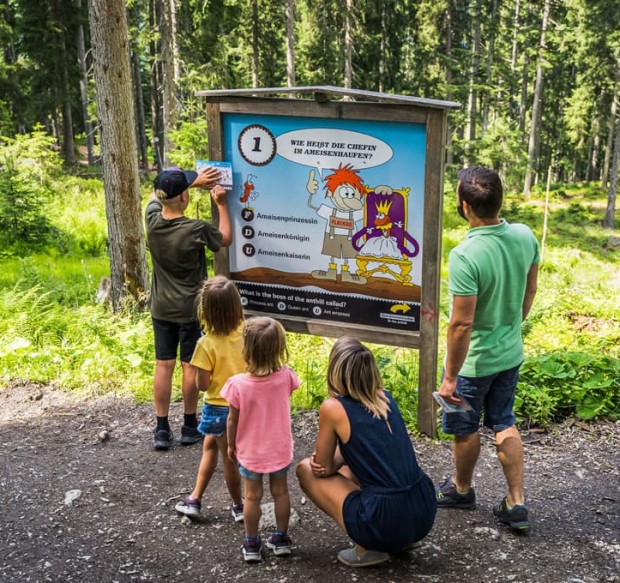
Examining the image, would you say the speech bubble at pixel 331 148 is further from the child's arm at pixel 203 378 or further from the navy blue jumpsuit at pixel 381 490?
the navy blue jumpsuit at pixel 381 490

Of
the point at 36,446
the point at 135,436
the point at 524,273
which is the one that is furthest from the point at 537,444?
the point at 36,446

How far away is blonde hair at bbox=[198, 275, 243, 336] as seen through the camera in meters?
3.86

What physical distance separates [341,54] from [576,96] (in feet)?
55.9

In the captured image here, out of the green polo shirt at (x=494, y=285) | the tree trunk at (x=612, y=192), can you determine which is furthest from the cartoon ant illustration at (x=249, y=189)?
the tree trunk at (x=612, y=192)

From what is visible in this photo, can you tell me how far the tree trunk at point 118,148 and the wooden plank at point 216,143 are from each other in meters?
2.66

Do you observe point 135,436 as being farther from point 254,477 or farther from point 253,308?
point 254,477

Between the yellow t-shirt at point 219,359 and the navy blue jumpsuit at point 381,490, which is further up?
the yellow t-shirt at point 219,359

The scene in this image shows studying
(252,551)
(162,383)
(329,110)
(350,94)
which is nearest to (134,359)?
(162,383)

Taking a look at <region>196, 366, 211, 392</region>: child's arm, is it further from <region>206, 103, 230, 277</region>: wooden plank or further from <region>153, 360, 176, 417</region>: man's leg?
<region>206, 103, 230, 277</region>: wooden plank

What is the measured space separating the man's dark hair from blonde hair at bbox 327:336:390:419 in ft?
3.48

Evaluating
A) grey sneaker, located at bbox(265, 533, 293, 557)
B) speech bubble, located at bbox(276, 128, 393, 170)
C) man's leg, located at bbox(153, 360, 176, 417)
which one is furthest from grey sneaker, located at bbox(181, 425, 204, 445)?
speech bubble, located at bbox(276, 128, 393, 170)

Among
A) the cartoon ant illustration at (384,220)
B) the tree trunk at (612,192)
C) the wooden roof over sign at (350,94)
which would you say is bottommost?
the tree trunk at (612,192)

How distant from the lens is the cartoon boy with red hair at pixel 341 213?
16.1ft

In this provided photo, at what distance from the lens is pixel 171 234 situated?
4863 millimetres
